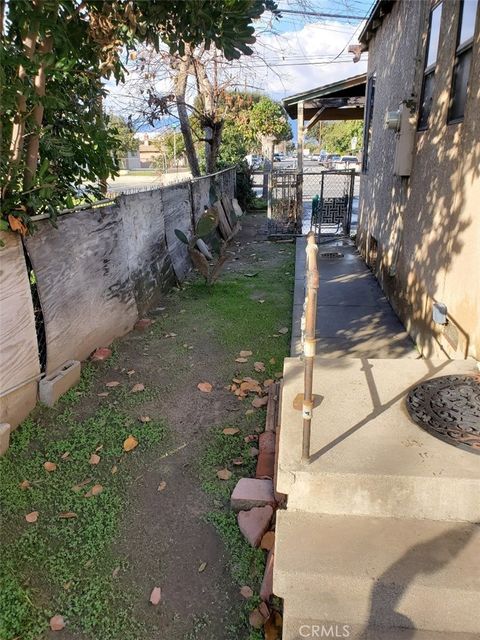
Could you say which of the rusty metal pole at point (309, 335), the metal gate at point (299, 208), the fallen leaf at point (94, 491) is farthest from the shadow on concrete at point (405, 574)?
the metal gate at point (299, 208)

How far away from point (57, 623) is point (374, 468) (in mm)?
1713

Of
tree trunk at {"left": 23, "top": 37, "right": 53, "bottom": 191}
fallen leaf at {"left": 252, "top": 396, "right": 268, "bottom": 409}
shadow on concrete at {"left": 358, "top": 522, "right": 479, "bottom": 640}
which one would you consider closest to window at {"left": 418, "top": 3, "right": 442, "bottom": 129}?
fallen leaf at {"left": 252, "top": 396, "right": 268, "bottom": 409}

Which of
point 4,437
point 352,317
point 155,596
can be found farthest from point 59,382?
point 352,317

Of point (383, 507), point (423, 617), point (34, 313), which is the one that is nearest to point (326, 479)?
point (383, 507)

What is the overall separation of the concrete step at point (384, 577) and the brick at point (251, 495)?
0.58m

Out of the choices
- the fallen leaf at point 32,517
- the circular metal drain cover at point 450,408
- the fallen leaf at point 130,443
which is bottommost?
the fallen leaf at point 32,517

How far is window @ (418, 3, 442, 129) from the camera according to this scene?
15.7 feet

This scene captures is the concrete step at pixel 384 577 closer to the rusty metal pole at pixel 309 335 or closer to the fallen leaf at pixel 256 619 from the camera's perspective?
the fallen leaf at pixel 256 619

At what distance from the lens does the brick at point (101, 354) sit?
4660mm

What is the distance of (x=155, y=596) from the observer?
91.8 inches

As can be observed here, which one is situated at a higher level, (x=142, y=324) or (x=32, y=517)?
(x=142, y=324)

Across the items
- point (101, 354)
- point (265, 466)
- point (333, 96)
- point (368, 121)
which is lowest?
point (265, 466)

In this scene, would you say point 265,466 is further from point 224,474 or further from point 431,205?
point 431,205

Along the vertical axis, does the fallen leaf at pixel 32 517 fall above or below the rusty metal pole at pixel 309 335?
below
